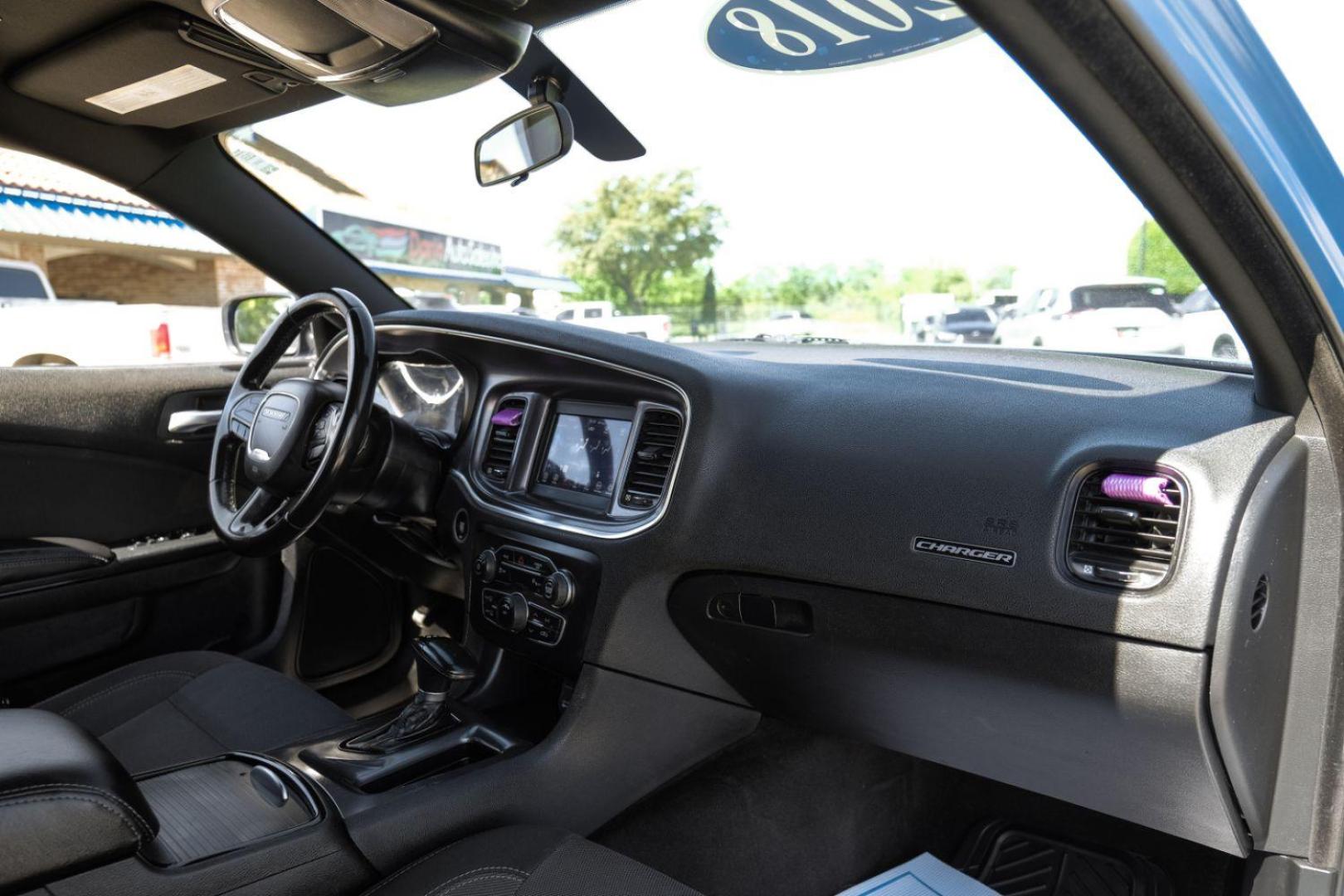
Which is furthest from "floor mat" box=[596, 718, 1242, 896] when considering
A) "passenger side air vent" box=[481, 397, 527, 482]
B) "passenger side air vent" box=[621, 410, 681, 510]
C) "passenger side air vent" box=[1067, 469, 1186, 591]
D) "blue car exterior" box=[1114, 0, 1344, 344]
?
"blue car exterior" box=[1114, 0, 1344, 344]

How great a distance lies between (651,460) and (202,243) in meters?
1.51

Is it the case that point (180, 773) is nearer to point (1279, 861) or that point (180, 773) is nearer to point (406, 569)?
point (406, 569)

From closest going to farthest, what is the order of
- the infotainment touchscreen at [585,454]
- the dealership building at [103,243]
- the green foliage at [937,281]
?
the infotainment touchscreen at [585,454]
the green foliage at [937,281]
the dealership building at [103,243]

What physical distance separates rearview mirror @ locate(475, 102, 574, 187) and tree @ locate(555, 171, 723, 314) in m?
0.45

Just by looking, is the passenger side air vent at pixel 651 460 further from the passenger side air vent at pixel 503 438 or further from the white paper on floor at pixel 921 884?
the white paper on floor at pixel 921 884

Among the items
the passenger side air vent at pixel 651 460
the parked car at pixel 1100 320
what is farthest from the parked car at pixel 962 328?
the passenger side air vent at pixel 651 460

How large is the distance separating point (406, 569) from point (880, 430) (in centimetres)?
140

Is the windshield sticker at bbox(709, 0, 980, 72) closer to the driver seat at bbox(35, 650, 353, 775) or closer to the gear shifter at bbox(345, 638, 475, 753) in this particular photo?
the gear shifter at bbox(345, 638, 475, 753)

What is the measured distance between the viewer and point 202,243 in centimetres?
270

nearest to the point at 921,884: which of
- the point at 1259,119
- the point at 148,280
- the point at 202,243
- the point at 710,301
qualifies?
the point at 710,301

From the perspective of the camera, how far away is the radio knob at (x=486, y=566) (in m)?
2.14

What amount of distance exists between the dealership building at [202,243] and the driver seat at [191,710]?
3.33 feet

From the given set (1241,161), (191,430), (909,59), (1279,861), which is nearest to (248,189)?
(191,430)

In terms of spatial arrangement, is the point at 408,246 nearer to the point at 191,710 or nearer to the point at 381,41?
the point at 381,41
